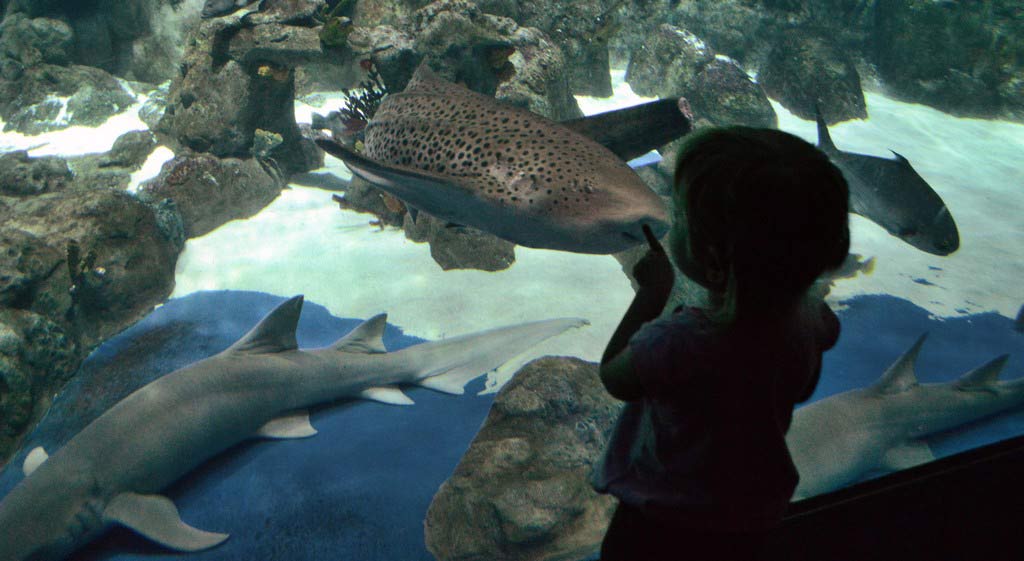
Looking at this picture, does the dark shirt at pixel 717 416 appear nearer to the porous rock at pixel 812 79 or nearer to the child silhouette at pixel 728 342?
the child silhouette at pixel 728 342

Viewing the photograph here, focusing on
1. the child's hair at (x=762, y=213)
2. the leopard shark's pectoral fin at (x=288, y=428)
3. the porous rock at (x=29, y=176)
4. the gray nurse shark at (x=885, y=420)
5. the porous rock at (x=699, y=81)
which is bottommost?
the porous rock at (x=29, y=176)

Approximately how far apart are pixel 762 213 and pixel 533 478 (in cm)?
191

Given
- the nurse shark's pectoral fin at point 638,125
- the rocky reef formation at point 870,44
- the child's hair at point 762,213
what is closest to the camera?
the child's hair at point 762,213

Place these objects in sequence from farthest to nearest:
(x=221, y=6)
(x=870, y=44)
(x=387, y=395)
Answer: (x=870, y=44), (x=221, y=6), (x=387, y=395)

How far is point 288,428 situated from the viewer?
3016 millimetres

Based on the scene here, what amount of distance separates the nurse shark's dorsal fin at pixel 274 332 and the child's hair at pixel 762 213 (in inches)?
107

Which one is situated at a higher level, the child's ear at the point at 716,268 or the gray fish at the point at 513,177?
the child's ear at the point at 716,268

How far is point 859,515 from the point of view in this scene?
69.5 inches

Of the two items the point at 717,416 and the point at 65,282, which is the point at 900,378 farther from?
the point at 65,282

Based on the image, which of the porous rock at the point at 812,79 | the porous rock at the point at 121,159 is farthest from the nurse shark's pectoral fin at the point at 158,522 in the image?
the porous rock at the point at 812,79

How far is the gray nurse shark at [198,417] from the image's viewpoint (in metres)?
2.27

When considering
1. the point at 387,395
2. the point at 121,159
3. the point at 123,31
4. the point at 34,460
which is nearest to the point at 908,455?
the point at 387,395

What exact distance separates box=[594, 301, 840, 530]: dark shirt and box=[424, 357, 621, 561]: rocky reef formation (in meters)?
0.96

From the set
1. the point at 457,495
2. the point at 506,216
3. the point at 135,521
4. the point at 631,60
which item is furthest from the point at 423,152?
the point at 631,60
